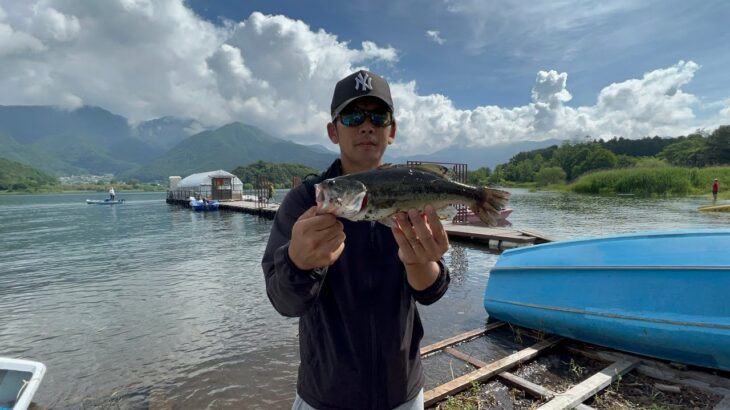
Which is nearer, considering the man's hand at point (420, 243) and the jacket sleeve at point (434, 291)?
the man's hand at point (420, 243)

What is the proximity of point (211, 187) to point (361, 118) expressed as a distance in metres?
76.6

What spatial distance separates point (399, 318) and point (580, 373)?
5.18 m

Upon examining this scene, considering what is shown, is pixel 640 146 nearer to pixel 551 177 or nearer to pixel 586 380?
pixel 551 177

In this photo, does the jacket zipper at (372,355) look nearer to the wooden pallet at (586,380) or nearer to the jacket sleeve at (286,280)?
the jacket sleeve at (286,280)

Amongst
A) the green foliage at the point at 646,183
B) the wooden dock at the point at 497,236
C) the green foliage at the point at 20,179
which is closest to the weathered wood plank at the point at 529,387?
the wooden dock at the point at 497,236

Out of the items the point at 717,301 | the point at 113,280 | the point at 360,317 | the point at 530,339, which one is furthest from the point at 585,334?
Answer: the point at 113,280

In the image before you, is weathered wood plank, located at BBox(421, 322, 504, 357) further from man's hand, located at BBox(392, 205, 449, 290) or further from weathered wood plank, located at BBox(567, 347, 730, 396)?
man's hand, located at BBox(392, 205, 449, 290)

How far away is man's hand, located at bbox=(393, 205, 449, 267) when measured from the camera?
2357 millimetres

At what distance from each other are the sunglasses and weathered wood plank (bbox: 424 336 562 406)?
4045mm

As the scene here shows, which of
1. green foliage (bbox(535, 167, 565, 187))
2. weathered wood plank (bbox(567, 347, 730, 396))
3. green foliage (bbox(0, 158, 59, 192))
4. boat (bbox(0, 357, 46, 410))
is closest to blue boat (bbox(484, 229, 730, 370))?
weathered wood plank (bbox(567, 347, 730, 396))

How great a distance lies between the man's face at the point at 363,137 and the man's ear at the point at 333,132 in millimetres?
59

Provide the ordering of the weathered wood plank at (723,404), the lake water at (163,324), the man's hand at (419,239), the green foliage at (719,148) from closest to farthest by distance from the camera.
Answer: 1. the man's hand at (419,239)
2. the weathered wood plank at (723,404)
3. the lake water at (163,324)
4. the green foliage at (719,148)

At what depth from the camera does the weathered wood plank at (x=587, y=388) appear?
182 inches

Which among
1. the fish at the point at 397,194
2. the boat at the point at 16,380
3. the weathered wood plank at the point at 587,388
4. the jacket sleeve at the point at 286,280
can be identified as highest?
the fish at the point at 397,194
